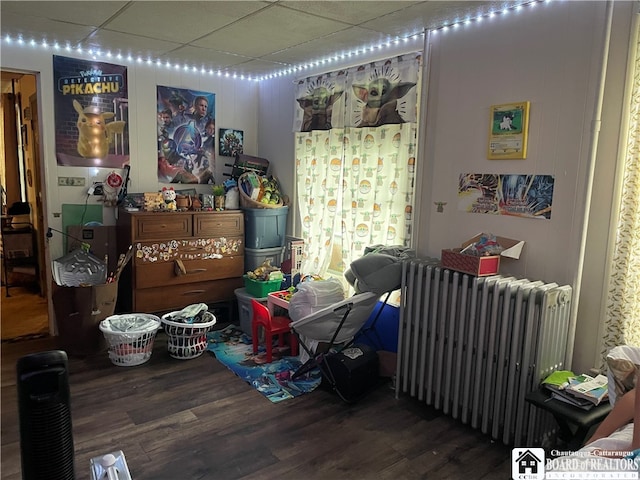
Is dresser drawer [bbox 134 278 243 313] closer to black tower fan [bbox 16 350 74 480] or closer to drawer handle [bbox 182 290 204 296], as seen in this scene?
drawer handle [bbox 182 290 204 296]

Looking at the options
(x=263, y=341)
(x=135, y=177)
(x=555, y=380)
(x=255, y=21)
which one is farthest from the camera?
(x=135, y=177)

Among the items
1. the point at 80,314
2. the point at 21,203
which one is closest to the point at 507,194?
the point at 80,314

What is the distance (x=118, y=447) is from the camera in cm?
257

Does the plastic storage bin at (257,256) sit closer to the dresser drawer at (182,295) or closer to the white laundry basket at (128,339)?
the dresser drawer at (182,295)

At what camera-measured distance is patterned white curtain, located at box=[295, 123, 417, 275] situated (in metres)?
3.51

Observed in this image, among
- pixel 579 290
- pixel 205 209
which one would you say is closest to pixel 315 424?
pixel 579 290

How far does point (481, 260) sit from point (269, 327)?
1.79 meters

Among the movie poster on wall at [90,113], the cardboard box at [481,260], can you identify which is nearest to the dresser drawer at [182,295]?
the movie poster on wall at [90,113]

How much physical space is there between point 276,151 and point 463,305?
280cm

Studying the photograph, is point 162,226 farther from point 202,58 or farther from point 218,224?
point 202,58

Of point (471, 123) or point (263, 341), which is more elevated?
point (471, 123)

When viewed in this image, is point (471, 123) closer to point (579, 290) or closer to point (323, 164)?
point (579, 290)

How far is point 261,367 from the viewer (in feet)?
11.8

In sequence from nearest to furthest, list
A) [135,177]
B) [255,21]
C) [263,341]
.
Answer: [255,21], [263,341], [135,177]
